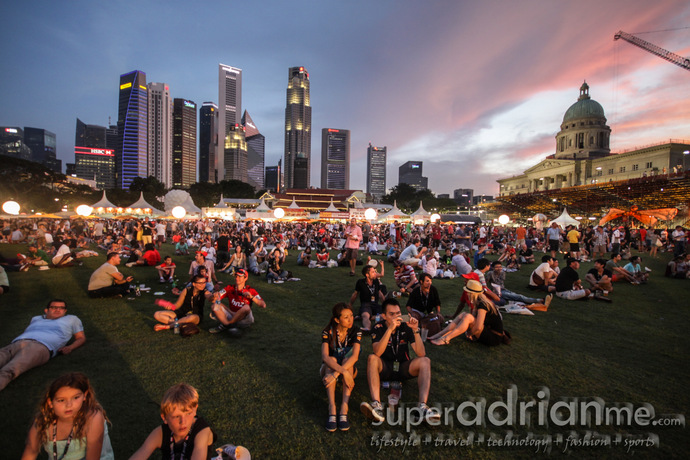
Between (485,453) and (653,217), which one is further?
(653,217)

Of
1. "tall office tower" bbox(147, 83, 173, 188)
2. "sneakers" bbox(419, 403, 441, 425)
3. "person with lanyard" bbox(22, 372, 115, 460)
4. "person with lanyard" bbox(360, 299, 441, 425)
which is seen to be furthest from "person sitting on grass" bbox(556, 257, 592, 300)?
"tall office tower" bbox(147, 83, 173, 188)

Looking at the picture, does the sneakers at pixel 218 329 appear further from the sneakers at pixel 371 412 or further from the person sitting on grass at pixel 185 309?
the sneakers at pixel 371 412

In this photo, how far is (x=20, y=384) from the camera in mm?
3949

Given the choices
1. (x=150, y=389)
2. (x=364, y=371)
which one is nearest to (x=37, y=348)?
(x=150, y=389)

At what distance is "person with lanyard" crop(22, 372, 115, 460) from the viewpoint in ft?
7.41

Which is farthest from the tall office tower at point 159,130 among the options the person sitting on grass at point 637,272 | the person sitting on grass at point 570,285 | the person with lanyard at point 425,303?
the person sitting on grass at point 637,272

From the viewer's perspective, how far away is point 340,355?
3.82 meters

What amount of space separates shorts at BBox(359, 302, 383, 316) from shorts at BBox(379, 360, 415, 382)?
252cm

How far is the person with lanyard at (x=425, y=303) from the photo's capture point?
5.81 metres

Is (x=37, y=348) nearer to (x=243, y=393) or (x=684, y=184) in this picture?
(x=243, y=393)

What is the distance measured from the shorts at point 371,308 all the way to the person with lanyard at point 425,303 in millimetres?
763

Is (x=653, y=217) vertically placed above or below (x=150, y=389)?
above

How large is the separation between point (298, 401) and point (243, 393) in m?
0.73

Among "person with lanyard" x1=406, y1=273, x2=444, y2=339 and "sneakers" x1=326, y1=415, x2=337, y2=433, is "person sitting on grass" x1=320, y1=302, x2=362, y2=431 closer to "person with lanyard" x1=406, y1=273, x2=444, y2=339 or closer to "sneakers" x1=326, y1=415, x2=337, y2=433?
"sneakers" x1=326, y1=415, x2=337, y2=433
